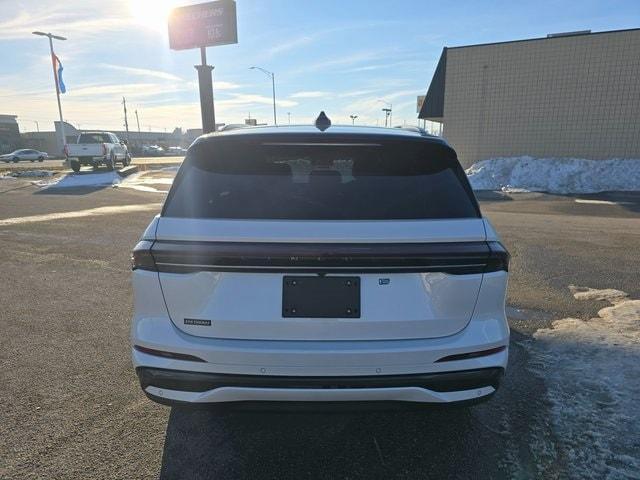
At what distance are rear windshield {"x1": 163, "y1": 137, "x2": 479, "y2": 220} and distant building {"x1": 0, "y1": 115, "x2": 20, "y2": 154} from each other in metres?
92.7

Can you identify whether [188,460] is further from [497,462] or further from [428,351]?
[497,462]

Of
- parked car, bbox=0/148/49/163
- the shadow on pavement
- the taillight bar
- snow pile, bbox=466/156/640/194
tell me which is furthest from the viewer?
parked car, bbox=0/148/49/163

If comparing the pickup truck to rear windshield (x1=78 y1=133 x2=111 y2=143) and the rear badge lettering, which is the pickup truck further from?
the rear badge lettering

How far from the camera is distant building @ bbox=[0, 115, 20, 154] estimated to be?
7993 centimetres

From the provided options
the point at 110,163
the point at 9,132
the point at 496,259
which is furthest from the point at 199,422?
the point at 9,132

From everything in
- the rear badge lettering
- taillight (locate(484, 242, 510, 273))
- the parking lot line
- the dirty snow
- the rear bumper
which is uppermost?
taillight (locate(484, 242, 510, 273))

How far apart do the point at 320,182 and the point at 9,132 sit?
99633 millimetres

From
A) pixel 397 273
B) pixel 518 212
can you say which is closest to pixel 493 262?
pixel 397 273

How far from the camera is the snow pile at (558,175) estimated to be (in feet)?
58.9

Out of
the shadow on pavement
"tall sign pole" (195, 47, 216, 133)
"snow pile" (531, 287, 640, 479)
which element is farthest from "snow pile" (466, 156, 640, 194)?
the shadow on pavement

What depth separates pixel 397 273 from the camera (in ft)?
7.20

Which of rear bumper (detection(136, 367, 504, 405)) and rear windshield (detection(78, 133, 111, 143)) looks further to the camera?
rear windshield (detection(78, 133, 111, 143))

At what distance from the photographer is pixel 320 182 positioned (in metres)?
2.47

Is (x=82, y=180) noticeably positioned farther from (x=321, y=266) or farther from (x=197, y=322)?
(x=321, y=266)
